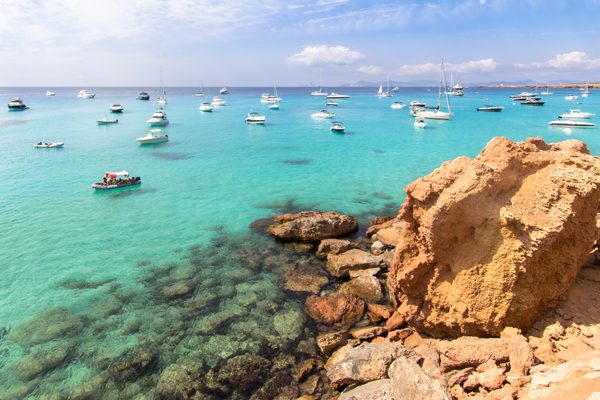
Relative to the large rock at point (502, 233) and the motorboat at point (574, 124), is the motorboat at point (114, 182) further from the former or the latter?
the motorboat at point (574, 124)

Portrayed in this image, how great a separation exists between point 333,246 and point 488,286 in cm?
1012

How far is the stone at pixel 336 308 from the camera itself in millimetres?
14874

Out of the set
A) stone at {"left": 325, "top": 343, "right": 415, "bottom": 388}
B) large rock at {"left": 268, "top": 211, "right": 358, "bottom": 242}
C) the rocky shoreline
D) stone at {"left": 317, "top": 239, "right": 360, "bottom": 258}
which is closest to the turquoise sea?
large rock at {"left": 268, "top": 211, "right": 358, "bottom": 242}

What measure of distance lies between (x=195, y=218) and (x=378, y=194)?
15767mm

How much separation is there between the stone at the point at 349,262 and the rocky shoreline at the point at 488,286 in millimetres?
4582

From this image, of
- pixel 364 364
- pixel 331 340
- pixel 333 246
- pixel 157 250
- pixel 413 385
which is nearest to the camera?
pixel 413 385

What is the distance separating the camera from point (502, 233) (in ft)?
35.2

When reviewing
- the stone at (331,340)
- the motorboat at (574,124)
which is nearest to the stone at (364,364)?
the stone at (331,340)

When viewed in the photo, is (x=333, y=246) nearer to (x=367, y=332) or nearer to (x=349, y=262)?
(x=349, y=262)

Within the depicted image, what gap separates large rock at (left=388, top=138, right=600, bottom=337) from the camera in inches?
418

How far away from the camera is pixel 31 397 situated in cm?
1163

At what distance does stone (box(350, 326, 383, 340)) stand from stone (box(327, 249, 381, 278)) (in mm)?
4400

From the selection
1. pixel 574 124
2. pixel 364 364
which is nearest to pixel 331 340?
pixel 364 364

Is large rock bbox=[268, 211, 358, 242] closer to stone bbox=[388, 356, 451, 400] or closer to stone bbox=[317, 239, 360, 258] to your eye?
stone bbox=[317, 239, 360, 258]
